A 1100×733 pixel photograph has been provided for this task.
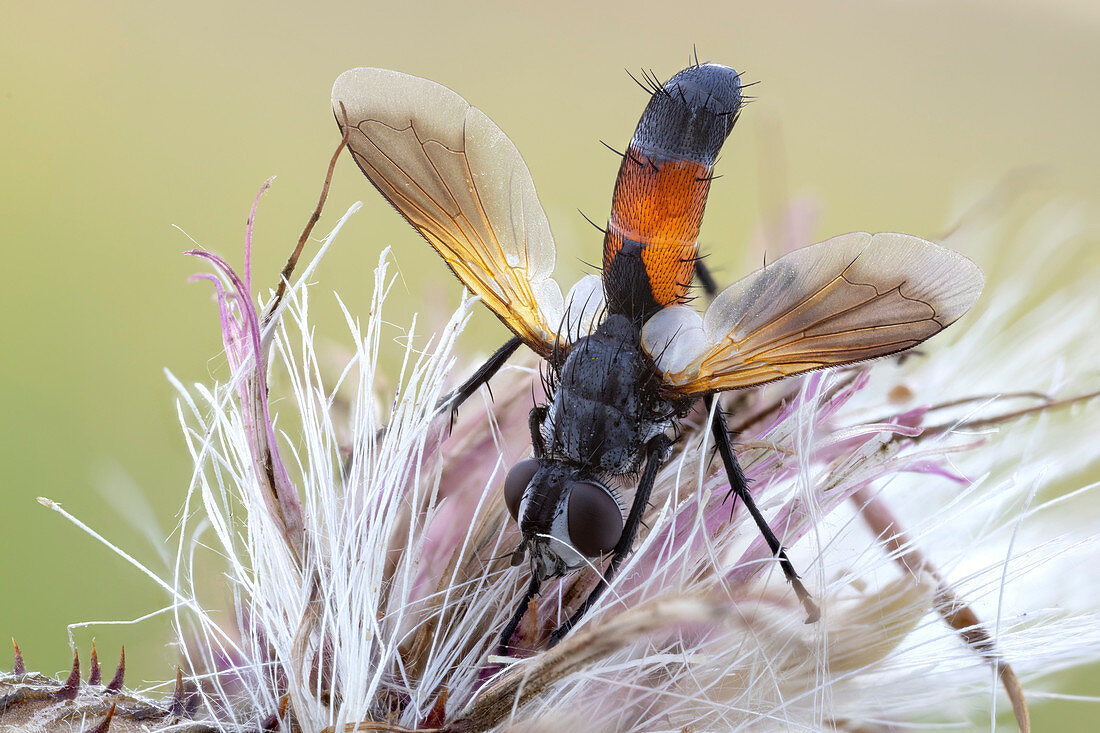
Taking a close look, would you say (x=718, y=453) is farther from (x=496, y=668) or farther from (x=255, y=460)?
(x=255, y=460)

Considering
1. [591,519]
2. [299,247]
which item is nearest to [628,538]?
[591,519]

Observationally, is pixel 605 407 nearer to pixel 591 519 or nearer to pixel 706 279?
pixel 591 519

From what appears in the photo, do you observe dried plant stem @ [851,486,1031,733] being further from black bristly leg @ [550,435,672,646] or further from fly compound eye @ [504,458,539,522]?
fly compound eye @ [504,458,539,522]

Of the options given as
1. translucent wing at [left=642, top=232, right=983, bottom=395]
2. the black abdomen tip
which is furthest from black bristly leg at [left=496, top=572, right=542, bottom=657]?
the black abdomen tip

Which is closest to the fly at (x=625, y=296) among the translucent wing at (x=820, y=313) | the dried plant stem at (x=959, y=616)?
the translucent wing at (x=820, y=313)

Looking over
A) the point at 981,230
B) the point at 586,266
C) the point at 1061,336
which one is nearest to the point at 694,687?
the point at 586,266
